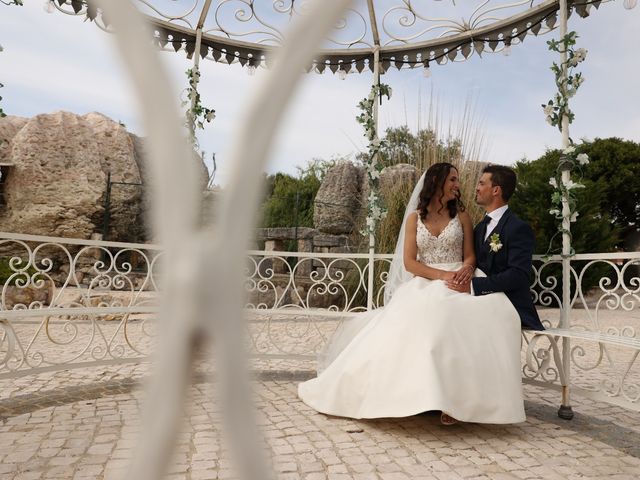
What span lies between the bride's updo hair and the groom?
301 mm

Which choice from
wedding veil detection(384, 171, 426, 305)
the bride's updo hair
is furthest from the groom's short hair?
wedding veil detection(384, 171, 426, 305)

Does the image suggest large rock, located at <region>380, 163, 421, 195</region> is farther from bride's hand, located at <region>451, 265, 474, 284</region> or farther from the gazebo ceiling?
bride's hand, located at <region>451, 265, 474, 284</region>

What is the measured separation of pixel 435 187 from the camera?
3.87 meters

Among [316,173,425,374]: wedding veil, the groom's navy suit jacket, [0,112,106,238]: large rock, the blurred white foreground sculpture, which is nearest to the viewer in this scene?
the blurred white foreground sculpture

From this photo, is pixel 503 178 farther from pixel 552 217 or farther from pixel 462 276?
pixel 552 217

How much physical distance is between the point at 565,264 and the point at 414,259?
3.64 ft

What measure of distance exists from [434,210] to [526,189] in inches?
328

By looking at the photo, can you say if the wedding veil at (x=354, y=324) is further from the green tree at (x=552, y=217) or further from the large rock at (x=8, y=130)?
the large rock at (x=8, y=130)

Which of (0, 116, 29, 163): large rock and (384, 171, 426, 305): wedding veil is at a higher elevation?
(0, 116, 29, 163): large rock

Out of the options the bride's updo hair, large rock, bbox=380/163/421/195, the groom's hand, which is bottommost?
the groom's hand

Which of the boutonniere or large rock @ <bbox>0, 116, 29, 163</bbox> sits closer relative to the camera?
the boutonniere

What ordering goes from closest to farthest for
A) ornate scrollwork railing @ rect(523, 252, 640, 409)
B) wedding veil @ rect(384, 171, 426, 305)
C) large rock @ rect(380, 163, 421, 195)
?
ornate scrollwork railing @ rect(523, 252, 640, 409), wedding veil @ rect(384, 171, 426, 305), large rock @ rect(380, 163, 421, 195)

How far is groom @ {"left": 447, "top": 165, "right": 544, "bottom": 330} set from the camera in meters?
3.37

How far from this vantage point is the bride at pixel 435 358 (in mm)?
2863
